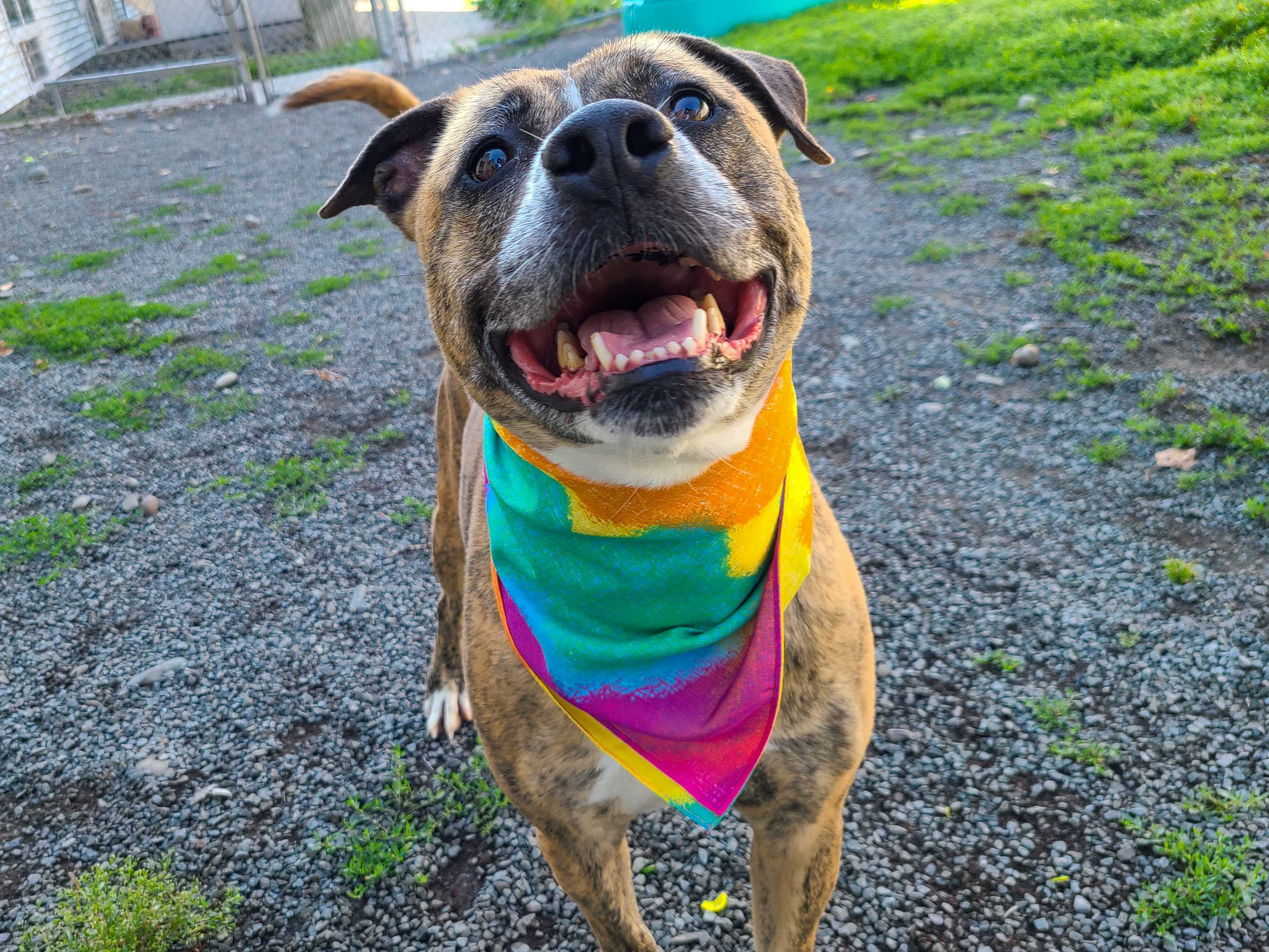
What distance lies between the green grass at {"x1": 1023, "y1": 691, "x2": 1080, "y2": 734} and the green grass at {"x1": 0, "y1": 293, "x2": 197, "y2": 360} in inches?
238

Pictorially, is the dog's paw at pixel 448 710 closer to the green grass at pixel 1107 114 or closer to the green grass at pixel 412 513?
the green grass at pixel 412 513

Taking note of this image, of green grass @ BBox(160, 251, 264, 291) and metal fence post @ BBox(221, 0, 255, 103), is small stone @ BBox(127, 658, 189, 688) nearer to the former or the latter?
green grass @ BBox(160, 251, 264, 291)

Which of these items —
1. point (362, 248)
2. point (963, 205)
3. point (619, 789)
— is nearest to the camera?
point (619, 789)

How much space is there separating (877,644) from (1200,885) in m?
Answer: 1.24

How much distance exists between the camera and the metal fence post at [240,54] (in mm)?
13539

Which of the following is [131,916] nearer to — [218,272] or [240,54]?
[218,272]

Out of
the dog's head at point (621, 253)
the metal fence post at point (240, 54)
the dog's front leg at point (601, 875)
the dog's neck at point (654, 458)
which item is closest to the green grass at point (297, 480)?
the dog's head at point (621, 253)

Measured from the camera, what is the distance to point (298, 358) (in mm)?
6102

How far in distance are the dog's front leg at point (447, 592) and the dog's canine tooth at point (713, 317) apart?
158 cm

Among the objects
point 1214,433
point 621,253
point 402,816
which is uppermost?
point 621,253

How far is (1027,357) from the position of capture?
4.91 meters

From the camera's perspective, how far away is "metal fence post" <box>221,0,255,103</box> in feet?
44.4

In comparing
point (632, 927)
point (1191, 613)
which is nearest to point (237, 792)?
point (632, 927)

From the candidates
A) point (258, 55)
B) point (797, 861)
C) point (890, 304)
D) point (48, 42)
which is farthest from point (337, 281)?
point (48, 42)
